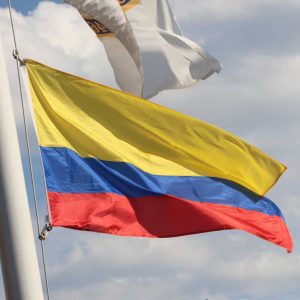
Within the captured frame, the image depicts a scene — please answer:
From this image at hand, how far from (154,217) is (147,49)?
3548 millimetres

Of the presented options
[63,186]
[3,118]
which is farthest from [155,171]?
[3,118]

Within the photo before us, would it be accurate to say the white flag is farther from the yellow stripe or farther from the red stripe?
the red stripe

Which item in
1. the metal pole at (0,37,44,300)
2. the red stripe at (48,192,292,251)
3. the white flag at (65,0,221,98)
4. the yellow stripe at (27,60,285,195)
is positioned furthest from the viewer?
the white flag at (65,0,221,98)

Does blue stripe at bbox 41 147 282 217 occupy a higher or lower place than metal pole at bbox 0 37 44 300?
lower

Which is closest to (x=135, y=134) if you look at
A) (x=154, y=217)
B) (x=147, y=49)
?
(x=154, y=217)

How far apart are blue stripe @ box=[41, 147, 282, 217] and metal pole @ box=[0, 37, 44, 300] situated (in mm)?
2352

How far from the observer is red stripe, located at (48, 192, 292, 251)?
11.9 m

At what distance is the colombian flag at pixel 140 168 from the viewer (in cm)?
1234

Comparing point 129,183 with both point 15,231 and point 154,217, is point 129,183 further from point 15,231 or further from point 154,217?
point 15,231

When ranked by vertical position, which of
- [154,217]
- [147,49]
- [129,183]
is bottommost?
[154,217]

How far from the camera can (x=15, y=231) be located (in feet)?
30.6

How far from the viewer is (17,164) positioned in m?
9.62

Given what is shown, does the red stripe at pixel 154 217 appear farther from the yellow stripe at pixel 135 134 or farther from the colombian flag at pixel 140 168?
the yellow stripe at pixel 135 134

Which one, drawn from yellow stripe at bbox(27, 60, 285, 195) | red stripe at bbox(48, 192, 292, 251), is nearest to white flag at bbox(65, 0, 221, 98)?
yellow stripe at bbox(27, 60, 285, 195)
